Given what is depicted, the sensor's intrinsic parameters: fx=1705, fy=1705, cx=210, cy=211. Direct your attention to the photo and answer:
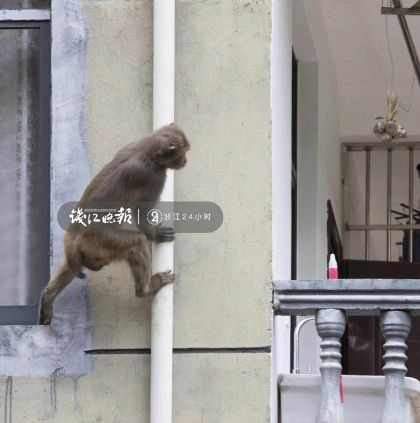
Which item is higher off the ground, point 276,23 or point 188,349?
point 276,23

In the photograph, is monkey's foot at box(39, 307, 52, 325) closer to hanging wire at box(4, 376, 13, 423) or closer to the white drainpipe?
hanging wire at box(4, 376, 13, 423)

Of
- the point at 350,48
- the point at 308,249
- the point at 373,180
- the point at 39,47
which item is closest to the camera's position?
the point at 39,47

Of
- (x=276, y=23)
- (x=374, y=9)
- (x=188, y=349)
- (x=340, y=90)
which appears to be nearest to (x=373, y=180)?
(x=340, y=90)

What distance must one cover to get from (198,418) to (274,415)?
0.34 m

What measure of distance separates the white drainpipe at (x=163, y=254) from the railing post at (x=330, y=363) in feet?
1.88

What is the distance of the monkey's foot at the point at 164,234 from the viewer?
6336 mm

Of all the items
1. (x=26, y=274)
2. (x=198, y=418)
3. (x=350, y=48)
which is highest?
(x=350, y=48)

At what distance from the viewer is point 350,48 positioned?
1075 cm

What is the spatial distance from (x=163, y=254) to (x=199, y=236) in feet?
0.56

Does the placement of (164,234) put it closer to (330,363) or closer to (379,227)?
(330,363)

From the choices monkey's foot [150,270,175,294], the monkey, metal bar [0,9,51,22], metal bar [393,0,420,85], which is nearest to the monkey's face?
the monkey

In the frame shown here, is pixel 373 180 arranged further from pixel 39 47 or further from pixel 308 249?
pixel 39 47

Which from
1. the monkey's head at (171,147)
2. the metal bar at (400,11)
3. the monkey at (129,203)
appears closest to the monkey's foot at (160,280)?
the monkey at (129,203)

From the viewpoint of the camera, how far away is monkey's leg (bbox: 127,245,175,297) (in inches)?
247
